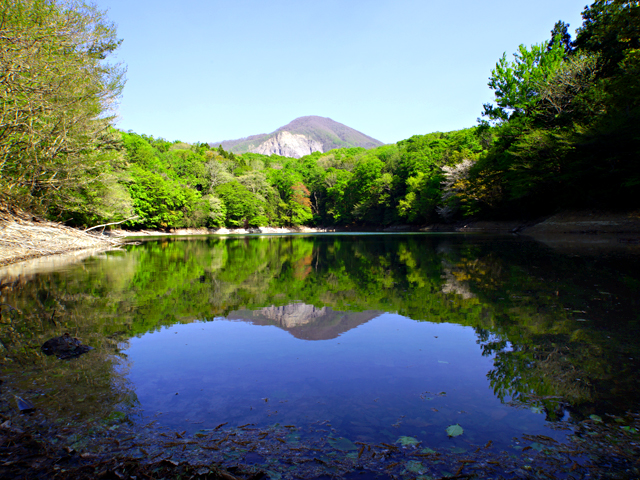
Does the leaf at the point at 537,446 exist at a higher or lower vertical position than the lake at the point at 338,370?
higher

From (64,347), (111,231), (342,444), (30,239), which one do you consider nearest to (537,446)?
(342,444)

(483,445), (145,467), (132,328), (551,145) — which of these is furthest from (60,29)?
(551,145)

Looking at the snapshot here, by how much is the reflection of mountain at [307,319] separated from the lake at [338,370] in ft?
0.13

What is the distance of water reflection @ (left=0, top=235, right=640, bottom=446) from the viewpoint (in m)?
2.69

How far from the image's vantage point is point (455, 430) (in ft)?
7.71

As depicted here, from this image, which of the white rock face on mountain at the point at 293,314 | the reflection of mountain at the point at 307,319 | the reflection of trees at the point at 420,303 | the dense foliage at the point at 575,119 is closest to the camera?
the reflection of trees at the point at 420,303

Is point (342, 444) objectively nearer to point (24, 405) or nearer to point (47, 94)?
point (24, 405)

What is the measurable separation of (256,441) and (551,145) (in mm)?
35192

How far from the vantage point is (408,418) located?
2486mm

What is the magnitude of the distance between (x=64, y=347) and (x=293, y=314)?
114 inches

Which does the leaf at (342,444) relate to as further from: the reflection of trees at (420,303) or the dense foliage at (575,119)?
the dense foliage at (575,119)

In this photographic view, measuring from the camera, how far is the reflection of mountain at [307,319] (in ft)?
15.4

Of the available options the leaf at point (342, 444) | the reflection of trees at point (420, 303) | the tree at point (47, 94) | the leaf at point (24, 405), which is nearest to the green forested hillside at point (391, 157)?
the tree at point (47, 94)

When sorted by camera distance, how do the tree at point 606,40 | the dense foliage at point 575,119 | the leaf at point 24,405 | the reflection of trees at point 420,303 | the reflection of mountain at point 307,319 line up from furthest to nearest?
the tree at point 606,40 → the dense foliage at point 575,119 → the reflection of mountain at point 307,319 → the reflection of trees at point 420,303 → the leaf at point 24,405
